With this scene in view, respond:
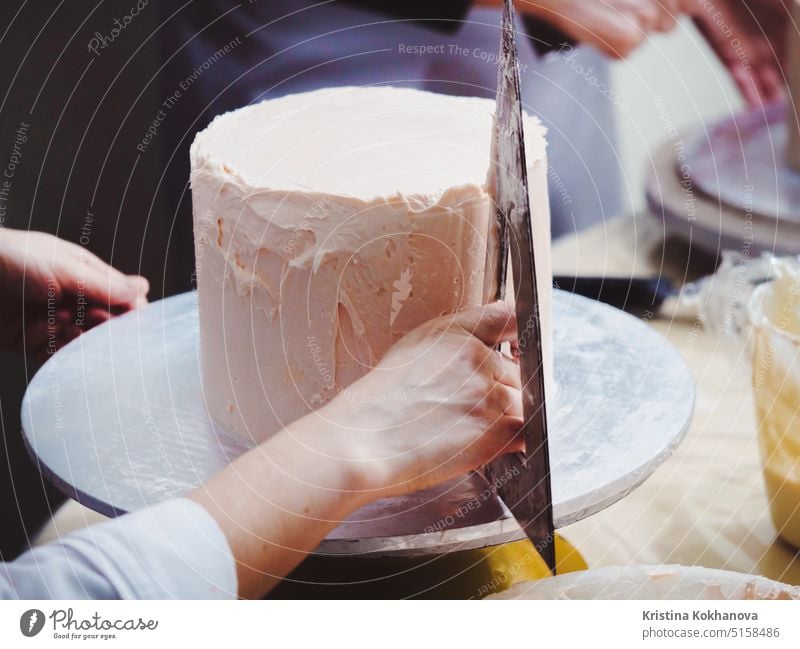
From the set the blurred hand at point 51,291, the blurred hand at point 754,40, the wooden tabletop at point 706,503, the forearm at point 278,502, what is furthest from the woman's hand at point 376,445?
the blurred hand at point 754,40

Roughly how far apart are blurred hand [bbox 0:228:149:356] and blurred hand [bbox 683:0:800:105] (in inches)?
28.5

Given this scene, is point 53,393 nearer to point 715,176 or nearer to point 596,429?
point 596,429

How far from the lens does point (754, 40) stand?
108cm

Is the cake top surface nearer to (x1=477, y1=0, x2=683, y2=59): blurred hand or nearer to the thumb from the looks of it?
the thumb

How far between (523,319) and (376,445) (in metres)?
0.10

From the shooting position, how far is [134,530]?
0.42m

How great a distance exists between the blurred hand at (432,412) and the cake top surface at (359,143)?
0.09 m

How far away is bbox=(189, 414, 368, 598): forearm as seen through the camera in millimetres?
439

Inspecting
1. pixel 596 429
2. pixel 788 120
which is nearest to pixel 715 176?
pixel 788 120

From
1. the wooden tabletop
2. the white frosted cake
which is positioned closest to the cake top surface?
the white frosted cake

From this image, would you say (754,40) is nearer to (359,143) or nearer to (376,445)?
(359,143)

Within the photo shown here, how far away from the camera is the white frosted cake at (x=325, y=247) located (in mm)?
498
